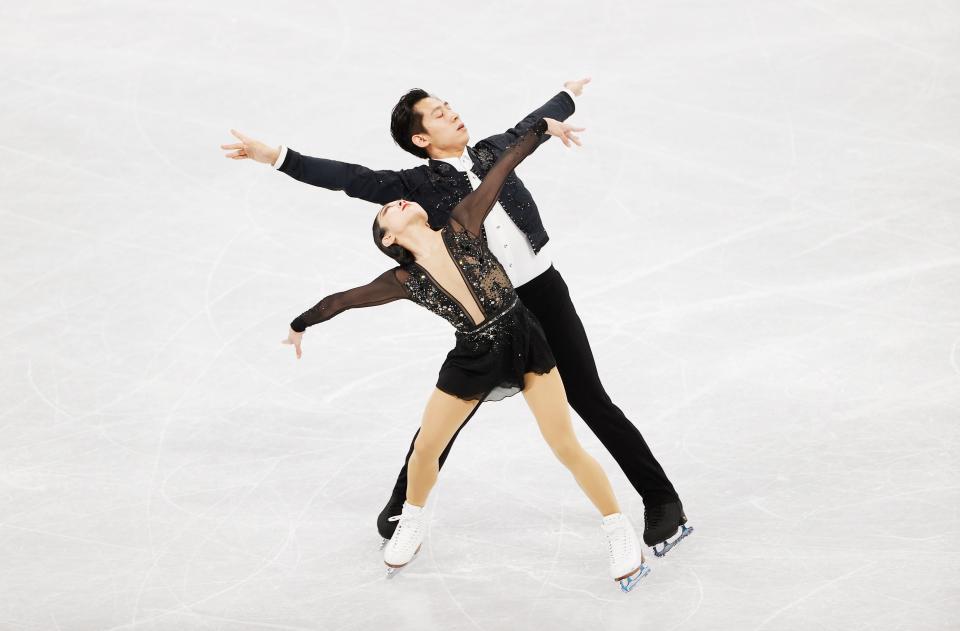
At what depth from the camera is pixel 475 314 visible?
408 cm

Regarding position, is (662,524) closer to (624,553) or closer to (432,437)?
(624,553)

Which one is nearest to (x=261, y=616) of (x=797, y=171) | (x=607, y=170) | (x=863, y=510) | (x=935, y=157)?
(x=863, y=510)

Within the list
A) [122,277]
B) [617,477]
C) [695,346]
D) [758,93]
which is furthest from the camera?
[758,93]

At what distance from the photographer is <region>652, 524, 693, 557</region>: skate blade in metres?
4.46

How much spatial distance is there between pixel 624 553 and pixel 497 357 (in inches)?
33.6

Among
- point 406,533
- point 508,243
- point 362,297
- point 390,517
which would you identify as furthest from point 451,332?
point 362,297

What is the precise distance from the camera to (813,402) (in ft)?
17.6

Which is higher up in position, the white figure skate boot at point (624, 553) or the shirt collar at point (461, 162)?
the shirt collar at point (461, 162)

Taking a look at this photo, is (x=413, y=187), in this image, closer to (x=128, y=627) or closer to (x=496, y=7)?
(x=128, y=627)

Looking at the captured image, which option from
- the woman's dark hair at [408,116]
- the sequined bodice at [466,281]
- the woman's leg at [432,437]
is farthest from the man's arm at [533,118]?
the woman's leg at [432,437]

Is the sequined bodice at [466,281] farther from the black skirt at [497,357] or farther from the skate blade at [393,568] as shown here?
the skate blade at [393,568]

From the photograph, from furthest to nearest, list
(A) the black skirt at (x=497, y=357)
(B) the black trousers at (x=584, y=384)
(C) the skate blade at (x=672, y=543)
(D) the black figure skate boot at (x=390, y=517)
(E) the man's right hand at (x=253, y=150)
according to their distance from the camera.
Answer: (D) the black figure skate boot at (x=390, y=517) → (C) the skate blade at (x=672, y=543) → (B) the black trousers at (x=584, y=384) → (A) the black skirt at (x=497, y=357) → (E) the man's right hand at (x=253, y=150)

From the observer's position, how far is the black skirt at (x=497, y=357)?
409 centimetres

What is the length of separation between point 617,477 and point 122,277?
10.5 feet
